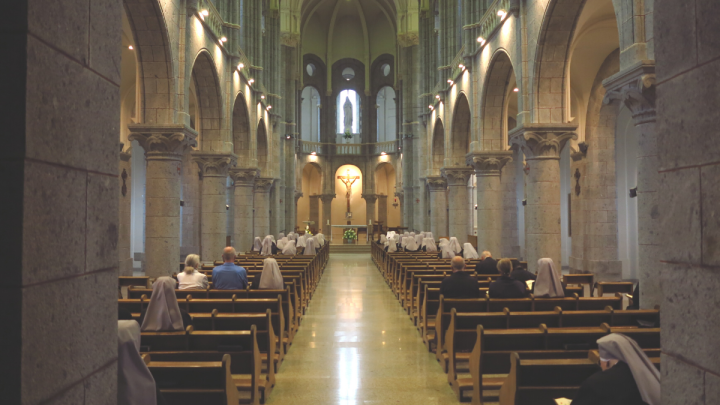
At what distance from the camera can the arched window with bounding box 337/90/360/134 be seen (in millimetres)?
45562

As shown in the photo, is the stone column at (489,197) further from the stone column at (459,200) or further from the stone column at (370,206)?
the stone column at (370,206)

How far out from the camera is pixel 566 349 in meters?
5.34

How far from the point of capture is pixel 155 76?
11.9 meters

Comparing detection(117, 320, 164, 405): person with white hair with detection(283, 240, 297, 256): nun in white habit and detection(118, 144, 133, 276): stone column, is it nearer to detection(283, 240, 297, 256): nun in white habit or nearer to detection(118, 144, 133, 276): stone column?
detection(118, 144, 133, 276): stone column

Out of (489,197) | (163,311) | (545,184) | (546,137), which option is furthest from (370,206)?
(163,311)

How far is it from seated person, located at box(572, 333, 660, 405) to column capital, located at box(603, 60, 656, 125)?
5797 millimetres

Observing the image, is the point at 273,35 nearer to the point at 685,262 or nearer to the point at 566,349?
the point at 566,349

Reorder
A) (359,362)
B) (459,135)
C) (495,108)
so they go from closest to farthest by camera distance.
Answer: (359,362), (495,108), (459,135)

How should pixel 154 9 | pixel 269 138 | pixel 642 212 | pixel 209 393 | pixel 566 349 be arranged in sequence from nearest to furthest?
pixel 209 393 → pixel 566 349 → pixel 642 212 → pixel 154 9 → pixel 269 138

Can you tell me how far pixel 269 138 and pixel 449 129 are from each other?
34.7ft

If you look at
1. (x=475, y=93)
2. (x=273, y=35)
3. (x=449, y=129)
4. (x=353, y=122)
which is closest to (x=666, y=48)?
(x=475, y=93)

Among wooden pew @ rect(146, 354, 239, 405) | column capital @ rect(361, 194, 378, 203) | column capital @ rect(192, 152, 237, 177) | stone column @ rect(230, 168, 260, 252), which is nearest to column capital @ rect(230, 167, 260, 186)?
stone column @ rect(230, 168, 260, 252)

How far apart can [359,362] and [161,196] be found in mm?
6961

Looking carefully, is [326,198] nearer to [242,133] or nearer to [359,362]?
[242,133]
